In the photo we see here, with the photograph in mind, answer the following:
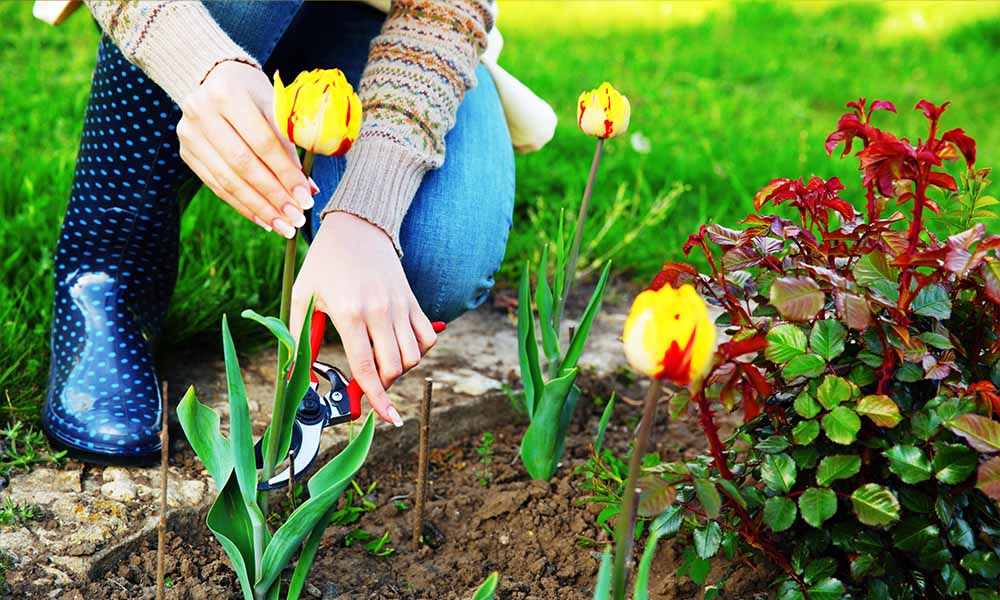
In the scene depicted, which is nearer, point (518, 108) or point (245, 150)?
point (245, 150)

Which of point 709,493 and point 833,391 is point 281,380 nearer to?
point 709,493

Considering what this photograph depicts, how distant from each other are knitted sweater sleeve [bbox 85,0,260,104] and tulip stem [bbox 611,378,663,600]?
0.73 metres

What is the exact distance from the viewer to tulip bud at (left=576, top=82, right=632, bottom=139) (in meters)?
1.46

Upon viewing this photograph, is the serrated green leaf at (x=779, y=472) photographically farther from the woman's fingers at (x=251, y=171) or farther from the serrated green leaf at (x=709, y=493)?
the woman's fingers at (x=251, y=171)

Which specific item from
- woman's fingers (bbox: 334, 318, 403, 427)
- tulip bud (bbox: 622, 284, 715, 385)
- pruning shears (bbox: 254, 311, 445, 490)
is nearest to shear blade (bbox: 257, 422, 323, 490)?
pruning shears (bbox: 254, 311, 445, 490)

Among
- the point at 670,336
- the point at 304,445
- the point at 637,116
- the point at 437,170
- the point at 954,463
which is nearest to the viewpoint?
the point at 670,336

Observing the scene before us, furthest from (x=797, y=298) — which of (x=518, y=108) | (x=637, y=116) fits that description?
(x=637, y=116)

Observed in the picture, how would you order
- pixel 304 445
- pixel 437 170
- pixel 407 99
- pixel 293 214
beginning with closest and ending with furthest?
pixel 293 214 → pixel 304 445 → pixel 407 99 → pixel 437 170

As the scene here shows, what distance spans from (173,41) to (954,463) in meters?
1.08

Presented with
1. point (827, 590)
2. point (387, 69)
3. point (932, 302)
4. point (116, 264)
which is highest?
point (387, 69)

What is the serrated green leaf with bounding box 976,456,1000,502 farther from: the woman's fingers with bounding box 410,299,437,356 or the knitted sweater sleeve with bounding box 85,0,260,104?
the knitted sweater sleeve with bounding box 85,0,260,104

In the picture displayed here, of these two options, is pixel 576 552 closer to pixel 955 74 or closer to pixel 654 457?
pixel 654 457

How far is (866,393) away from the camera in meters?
1.16

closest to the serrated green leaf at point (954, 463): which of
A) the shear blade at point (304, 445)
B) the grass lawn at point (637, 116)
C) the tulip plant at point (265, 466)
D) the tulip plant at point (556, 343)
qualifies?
the tulip plant at point (556, 343)
